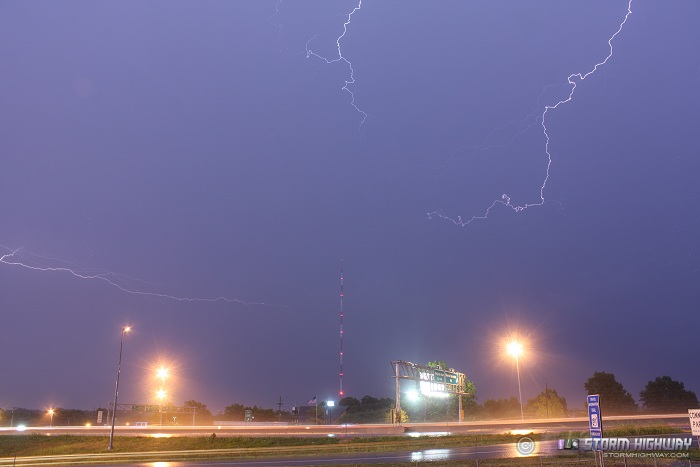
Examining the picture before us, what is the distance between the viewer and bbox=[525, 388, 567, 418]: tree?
8400 cm

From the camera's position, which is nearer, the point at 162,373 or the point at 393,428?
the point at 393,428

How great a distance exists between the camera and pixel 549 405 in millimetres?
89875

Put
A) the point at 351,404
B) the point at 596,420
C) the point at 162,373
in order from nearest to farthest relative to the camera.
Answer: the point at 596,420 < the point at 162,373 < the point at 351,404

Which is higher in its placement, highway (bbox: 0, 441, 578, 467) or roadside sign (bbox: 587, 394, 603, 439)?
roadside sign (bbox: 587, 394, 603, 439)

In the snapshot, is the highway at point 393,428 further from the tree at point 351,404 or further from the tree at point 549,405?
the tree at point 351,404

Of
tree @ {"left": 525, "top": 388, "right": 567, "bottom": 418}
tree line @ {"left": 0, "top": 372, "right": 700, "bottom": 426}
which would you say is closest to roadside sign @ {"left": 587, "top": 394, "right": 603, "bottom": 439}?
tree line @ {"left": 0, "top": 372, "right": 700, "bottom": 426}

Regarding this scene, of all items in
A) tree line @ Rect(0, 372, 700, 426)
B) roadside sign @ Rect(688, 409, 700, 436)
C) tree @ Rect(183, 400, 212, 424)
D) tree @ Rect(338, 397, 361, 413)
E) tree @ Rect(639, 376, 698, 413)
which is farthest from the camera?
tree @ Rect(338, 397, 361, 413)

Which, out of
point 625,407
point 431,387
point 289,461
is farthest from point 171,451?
point 625,407

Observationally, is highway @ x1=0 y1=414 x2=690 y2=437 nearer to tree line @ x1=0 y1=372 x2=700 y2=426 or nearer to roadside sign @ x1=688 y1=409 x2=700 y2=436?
tree line @ x1=0 y1=372 x2=700 y2=426

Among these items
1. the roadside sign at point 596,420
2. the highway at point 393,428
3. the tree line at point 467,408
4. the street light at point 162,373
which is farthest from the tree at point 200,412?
the roadside sign at point 596,420

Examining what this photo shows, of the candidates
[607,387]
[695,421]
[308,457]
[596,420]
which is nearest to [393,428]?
[308,457]

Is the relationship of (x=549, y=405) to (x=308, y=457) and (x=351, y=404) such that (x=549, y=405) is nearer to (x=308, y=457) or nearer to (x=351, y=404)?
(x=351, y=404)

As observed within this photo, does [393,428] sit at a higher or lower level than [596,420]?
lower

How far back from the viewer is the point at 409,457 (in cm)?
3200
